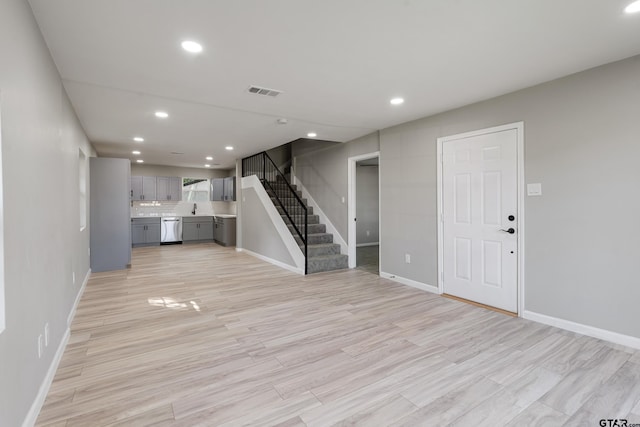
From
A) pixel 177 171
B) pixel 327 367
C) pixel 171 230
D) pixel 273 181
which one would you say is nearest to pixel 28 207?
pixel 327 367

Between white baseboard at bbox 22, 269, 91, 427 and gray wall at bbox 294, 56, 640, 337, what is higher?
gray wall at bbox 294, 56, 640, 337

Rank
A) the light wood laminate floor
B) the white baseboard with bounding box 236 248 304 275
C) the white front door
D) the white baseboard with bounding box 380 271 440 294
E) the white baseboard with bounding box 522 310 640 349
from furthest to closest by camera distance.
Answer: the white baseboard with bounding box 236 248 304 275
the white baseboard with bounding box 380 271 440 294
the white front door
the white baseboard with bounding box 522 310 640 349
the light wood laminate floor

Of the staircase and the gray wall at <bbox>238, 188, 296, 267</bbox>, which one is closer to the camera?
the staircase

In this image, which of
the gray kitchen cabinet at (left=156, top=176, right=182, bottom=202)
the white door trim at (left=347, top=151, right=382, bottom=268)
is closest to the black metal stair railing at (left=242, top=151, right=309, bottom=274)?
the white door trim at (left=347, top=151, right=382, bottom=268)

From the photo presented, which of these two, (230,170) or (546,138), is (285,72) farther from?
(230,170)

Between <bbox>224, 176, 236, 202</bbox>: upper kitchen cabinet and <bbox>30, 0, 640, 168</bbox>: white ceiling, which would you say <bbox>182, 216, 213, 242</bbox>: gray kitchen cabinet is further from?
<bbox>30, 0, 640, 168</bbox>: white ceiling

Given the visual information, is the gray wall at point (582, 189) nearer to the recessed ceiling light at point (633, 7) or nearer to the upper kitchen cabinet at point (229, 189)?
the recessed ceiling light at point (633, 7)

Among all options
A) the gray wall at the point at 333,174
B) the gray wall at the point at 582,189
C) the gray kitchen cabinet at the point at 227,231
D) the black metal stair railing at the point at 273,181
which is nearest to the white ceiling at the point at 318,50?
the gray wall at the point at 582,189

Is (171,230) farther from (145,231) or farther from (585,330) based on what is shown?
(585,330)

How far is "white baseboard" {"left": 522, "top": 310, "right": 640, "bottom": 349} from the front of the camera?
2.59 meters

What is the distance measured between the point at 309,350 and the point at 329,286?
203 centimetres

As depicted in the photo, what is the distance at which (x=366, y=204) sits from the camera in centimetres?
851

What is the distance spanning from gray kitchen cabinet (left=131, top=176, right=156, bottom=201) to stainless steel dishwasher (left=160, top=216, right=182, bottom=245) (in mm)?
870

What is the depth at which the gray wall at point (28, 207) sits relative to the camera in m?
1.48
